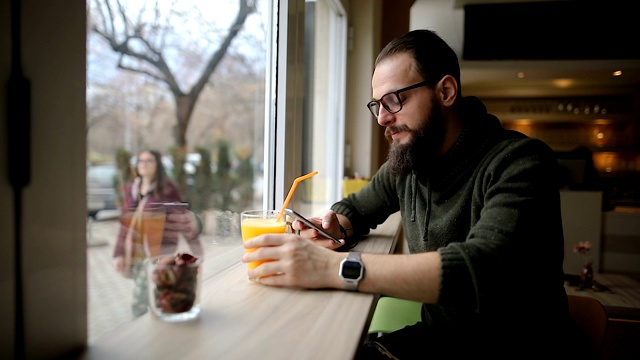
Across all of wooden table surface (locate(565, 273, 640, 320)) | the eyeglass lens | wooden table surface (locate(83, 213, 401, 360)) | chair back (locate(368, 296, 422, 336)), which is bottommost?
wooden table surface (locate(565, 273, 640, 320))

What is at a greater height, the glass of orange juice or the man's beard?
the man's beard

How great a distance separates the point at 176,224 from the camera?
104 cm

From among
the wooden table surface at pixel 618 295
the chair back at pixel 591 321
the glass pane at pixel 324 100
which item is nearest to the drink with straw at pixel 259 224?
the chair back at pixel 591 321

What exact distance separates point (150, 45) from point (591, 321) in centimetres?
130

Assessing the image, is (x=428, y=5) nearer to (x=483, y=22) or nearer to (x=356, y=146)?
(x=483, y=22)

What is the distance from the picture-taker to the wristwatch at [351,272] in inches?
35.6

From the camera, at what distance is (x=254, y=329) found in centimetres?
73

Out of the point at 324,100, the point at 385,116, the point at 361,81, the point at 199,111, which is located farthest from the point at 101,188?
the point at 361,81

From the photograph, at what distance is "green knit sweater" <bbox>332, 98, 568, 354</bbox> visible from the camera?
0.86 meters

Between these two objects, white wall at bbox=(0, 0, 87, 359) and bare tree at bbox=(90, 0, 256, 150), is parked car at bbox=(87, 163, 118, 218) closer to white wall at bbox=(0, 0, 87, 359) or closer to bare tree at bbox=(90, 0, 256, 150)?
white wall at bbox=(0, 0, 87, 359)

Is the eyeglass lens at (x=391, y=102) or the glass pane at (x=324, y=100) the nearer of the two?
the eyeglass lens at (x=391, y=102)

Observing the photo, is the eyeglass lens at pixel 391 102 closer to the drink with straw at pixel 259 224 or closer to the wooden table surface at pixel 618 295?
the drink with straw at pixel 259 224

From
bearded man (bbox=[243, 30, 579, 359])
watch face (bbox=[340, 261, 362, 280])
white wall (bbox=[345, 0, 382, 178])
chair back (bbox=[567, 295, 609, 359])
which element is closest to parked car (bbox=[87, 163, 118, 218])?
bearded man (bbox=[243, 30, 579, 359])

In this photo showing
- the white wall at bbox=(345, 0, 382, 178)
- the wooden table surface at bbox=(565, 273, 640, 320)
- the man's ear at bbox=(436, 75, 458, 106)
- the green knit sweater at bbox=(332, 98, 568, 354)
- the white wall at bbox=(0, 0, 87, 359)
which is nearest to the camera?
the white wall at bbox=(0, 0, 87, 359)
